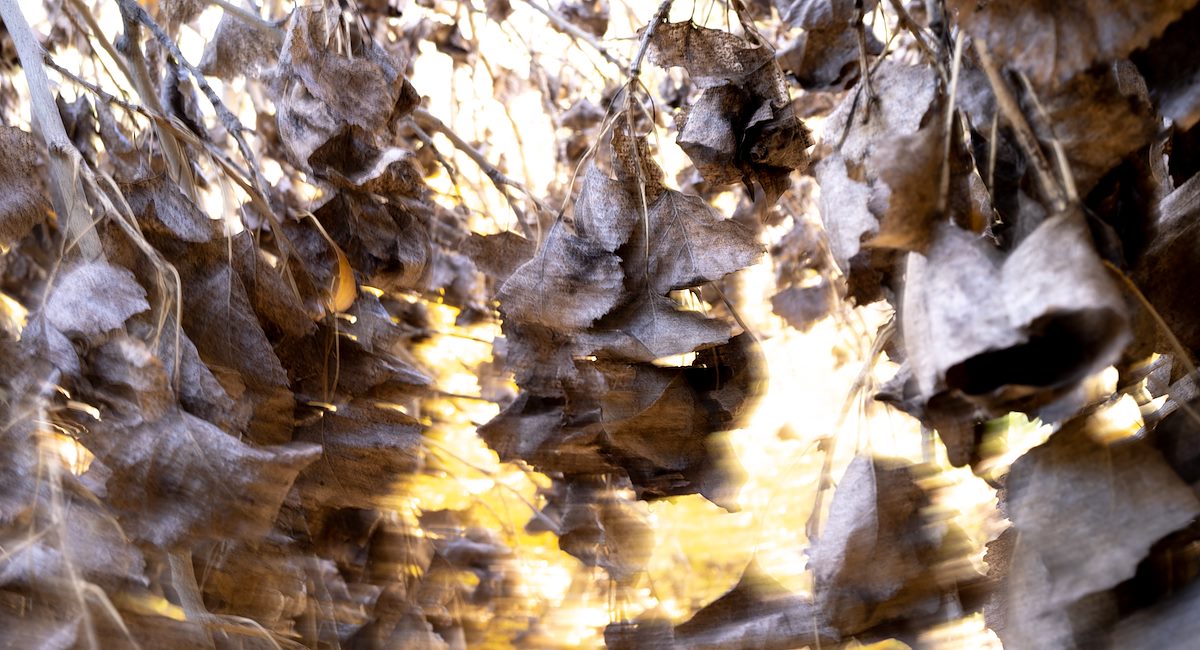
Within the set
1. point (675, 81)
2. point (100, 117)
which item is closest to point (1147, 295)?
point (100, 117)

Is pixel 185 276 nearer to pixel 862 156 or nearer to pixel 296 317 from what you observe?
pixel 296 317

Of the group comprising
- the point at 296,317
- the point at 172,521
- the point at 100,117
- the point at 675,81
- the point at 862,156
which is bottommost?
the point at 172,521

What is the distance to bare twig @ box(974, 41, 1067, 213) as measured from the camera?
1.59 ft

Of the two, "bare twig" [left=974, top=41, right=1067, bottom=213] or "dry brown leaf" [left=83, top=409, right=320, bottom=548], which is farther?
"dry brown leaf" [left=83, top=409, right=320, bottom=548]

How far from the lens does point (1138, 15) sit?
1.48 ft

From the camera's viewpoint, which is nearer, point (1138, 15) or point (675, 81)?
Answer: point (1138, 15)

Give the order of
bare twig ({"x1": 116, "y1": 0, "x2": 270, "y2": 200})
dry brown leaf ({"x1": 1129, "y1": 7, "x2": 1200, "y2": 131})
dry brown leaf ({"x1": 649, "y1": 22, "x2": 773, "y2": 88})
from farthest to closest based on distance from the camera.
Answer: bare twig ({"x1": 116, "y1": 0, "x2": 270, "y2": 200}), dry brown leaf ({"x1": 649, "y1": 22, "x2": 773, "y2": 88}), dry brown leaf ({"x1": 1129, "y1": 7, "x2": 1200, "y2": 131})

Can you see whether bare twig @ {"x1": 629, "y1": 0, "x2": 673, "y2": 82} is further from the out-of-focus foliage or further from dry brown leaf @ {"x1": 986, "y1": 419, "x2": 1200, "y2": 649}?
dry brown leaf @ {"x1": 986, "y1": 419, "x2": 1200, "y2": 649}

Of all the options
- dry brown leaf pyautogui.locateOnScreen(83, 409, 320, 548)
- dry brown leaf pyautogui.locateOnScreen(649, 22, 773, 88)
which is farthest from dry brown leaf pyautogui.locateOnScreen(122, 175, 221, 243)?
dry brown leaf pyautogui.locateOnScreen(649, 22, 773, 88)

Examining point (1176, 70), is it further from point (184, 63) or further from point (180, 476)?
point (184, 63)

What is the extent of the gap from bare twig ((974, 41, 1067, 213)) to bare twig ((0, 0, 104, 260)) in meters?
0.65

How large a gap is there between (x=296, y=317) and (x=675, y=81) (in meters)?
0.98

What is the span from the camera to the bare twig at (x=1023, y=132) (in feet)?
1.59

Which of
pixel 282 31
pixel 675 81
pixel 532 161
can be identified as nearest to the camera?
pixel 282 31
